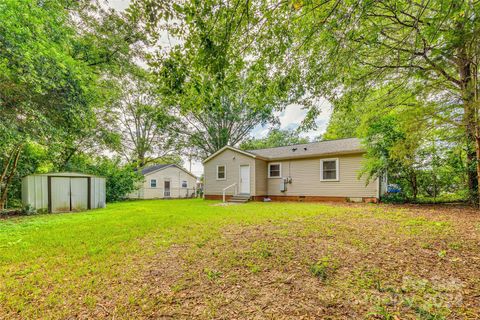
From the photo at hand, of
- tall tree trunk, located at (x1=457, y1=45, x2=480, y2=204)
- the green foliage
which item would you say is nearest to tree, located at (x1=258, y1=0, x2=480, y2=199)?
tall tree trunk, located at (x1=457, y1=45, x2=480, y2=204)

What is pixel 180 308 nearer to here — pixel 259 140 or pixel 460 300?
pixel 460 300

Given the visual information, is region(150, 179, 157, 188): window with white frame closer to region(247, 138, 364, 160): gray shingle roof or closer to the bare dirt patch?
region(247, 138, 364, 160): gray shingle roof

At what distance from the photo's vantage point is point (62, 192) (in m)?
9.55

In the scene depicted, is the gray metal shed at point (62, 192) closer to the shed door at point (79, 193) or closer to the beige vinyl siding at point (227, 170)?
the shed door at point (79, 193)

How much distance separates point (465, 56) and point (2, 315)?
8539 millimetres

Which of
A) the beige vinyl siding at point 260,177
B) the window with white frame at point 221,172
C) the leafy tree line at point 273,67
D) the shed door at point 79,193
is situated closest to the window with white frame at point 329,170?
the leafy tree line at point 273,67

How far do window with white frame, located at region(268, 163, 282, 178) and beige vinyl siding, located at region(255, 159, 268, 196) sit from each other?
1.05ft

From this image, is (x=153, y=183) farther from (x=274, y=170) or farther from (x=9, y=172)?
(x=274, y=170)

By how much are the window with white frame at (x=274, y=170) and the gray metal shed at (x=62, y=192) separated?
9.42 metres

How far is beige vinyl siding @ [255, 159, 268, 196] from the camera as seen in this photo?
504 inches

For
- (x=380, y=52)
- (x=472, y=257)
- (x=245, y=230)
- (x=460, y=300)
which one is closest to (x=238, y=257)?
(x=245, y=230)

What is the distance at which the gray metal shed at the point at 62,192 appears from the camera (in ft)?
29.1

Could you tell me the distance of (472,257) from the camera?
114 inches

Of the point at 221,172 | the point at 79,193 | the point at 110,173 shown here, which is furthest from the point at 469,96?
the point at 110,173
